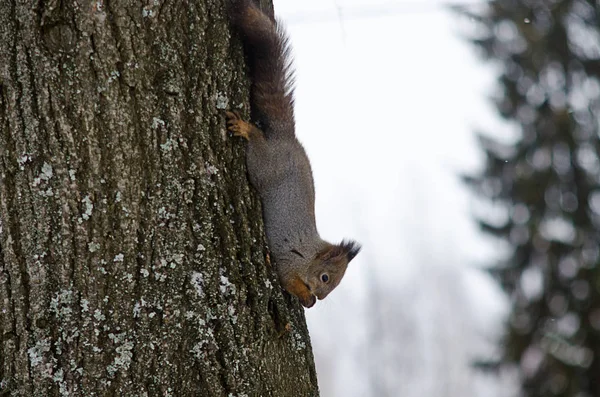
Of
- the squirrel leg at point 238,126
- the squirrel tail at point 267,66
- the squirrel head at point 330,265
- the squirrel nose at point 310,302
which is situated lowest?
the squirrel nose at point 310,302

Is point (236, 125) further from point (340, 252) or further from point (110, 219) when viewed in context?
point (340, 252)

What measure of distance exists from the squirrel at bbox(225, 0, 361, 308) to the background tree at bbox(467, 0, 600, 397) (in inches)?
282

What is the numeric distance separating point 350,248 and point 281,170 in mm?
597

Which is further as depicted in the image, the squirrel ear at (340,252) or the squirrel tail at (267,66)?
the squirrel ear at (340,252)

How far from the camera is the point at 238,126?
2.05 meters

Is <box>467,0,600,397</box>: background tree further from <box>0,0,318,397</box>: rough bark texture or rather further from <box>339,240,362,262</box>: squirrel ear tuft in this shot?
<box>0,0,318,397</box>: rough bark texture

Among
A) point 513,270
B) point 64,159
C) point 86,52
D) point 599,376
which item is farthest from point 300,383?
point 513,270

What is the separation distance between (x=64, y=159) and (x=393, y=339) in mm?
17888

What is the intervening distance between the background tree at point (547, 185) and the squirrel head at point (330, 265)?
274 inches

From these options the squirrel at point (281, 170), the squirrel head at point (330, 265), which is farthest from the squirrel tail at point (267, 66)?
the squirrel head at point (330, 265)

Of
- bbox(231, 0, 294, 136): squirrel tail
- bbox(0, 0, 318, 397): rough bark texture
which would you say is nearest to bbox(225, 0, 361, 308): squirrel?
bbox(231, 0, 294, 136): squirrel tail

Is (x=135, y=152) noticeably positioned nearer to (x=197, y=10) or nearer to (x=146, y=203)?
(x=146, y=203)

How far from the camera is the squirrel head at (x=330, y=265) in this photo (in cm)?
289

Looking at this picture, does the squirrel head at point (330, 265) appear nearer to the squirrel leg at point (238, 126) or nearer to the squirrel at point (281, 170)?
the squirrel at point (281, 170)
